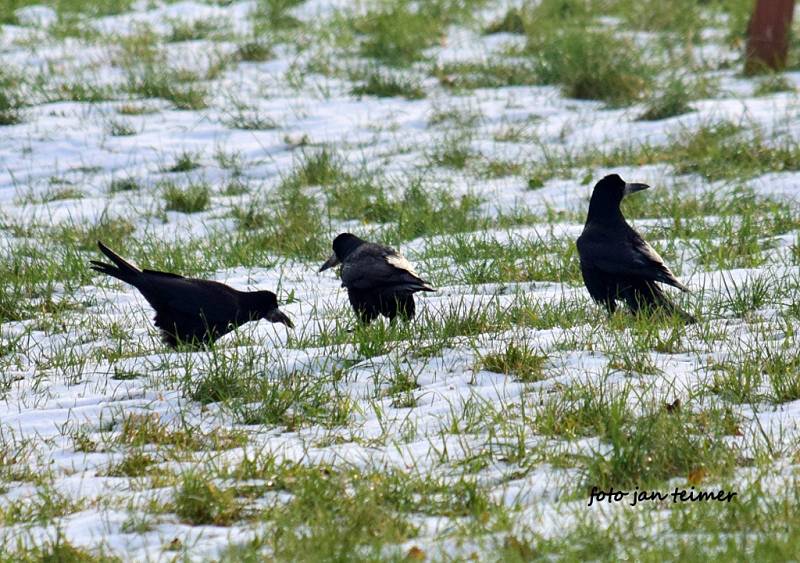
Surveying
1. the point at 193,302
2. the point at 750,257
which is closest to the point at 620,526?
the point at 193,302

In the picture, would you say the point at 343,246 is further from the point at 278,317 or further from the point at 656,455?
the point at 656,455

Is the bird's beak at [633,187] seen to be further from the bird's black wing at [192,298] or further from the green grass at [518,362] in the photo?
the bird's black wing at [192,298]

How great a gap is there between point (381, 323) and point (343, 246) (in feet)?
5.41

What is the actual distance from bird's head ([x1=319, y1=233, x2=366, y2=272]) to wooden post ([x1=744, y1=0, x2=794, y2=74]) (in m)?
7.24

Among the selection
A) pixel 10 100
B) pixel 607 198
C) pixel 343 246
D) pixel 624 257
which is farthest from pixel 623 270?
pixel 10 100

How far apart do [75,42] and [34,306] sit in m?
8.23

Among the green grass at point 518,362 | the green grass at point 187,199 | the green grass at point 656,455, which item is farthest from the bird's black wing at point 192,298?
the green grass at point 187,199

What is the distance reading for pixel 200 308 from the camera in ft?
21.7

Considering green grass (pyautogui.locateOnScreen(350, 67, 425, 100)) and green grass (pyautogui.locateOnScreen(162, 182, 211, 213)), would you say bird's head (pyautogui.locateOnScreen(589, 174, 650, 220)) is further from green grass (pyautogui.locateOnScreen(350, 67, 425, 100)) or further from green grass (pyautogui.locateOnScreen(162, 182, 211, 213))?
green grass (pyautogui.locateOnScreen(350, 67, 425, 100))

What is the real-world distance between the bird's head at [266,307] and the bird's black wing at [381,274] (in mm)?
506

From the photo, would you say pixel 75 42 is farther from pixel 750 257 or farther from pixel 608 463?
pixel 608 463

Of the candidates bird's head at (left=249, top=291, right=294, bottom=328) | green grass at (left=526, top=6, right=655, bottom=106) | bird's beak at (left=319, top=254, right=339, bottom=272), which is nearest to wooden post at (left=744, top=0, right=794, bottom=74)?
green grass at (left=526, top=6, right=655, bottom=106)

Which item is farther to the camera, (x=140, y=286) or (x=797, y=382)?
(x=140, y=286)

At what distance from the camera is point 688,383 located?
204 inches
